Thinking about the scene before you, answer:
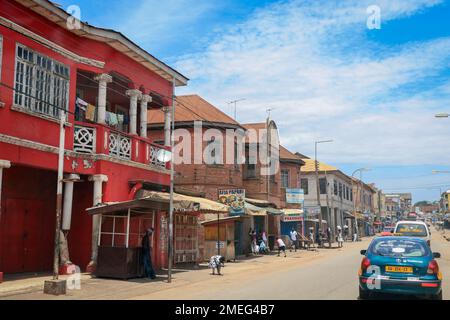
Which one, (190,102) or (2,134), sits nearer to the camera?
(2,134)

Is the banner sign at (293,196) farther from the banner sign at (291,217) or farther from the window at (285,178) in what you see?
the window at (285,178)

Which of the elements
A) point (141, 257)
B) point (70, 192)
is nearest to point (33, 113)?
point (70, 192)

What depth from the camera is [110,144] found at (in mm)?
17641

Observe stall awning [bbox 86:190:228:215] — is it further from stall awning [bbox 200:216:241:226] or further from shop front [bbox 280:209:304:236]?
shop front [bbox 280:209:304:236]

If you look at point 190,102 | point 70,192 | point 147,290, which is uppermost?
point 190,102

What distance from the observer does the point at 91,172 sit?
16703 millimetres

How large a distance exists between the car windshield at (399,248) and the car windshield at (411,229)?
1352cm

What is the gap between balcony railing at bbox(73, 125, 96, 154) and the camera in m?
16.5

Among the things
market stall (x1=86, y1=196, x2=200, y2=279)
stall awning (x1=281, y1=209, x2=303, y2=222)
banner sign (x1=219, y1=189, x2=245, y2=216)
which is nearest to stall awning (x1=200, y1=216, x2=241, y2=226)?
banner sign (x1=219, y1=189, x2=245, y2=216)

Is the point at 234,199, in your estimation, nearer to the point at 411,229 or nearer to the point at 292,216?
the point at 411,229

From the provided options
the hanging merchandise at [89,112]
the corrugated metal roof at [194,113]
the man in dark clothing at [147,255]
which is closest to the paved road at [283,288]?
the man in dark clothing at [147,255]

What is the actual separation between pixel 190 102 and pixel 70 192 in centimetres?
1821

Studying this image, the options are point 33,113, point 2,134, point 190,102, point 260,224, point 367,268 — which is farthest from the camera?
point 260,224

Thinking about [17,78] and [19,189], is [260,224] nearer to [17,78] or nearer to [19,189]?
[19,189]
